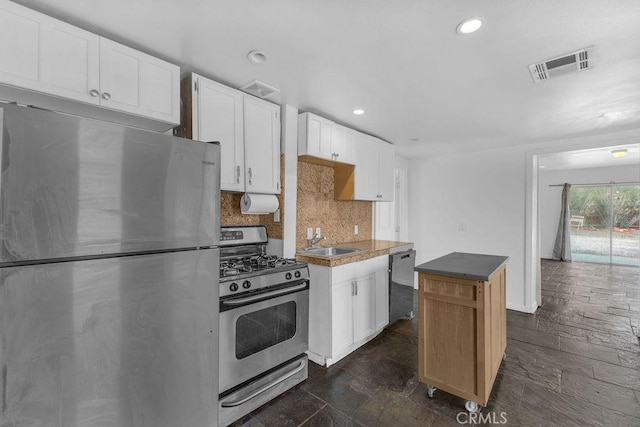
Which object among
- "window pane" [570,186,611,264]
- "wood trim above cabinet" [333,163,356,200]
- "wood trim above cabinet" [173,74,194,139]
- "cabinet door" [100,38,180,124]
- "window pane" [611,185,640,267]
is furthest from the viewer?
"window pane" [570,186,611,264]

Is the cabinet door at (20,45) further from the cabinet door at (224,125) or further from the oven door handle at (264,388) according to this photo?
the oven door handle at (264,388)

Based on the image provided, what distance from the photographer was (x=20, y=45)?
1395mm

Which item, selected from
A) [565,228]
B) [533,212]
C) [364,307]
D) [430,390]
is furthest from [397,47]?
[565,228]

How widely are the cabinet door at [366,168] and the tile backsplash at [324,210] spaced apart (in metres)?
0.33

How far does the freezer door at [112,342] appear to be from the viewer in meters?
1.14

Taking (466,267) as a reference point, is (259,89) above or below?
above

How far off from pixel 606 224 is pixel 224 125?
9.19 meters

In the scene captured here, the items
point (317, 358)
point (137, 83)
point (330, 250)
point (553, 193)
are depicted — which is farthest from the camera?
point (553, 193)

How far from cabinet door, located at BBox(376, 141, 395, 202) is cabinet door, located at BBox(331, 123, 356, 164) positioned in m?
0.63

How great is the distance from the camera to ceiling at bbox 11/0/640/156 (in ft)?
4.82

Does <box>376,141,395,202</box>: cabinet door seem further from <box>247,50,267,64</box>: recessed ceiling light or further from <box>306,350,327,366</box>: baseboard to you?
<box>247,50,267,64</box>: recessed ceiling light

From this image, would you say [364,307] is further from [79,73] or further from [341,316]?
[79,73]

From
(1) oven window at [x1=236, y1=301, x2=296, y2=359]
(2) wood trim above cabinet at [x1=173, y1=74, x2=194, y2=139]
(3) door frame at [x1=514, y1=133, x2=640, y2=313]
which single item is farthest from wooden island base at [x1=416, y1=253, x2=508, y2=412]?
(3) door frame at [x1=514, y1=133, x2=640, y2=313]

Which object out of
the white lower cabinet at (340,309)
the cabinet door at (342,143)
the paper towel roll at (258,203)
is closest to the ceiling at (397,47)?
the cabinet door at (342,143)
